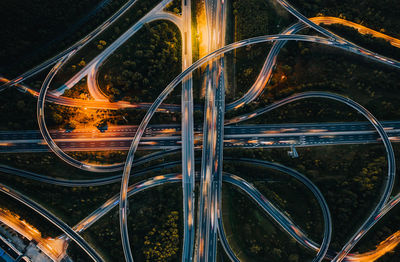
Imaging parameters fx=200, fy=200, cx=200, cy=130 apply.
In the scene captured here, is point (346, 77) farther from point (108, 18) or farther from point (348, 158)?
point (108, 18)

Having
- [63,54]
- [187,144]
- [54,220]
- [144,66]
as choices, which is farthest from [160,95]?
[54,220]

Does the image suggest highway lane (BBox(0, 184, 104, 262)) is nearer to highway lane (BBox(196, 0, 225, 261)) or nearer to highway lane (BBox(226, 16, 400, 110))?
highway lane (BBox(196, 0, 225, 261))

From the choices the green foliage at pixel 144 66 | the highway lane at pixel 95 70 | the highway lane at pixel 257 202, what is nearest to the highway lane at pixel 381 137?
the highway lane at pixel 257 202

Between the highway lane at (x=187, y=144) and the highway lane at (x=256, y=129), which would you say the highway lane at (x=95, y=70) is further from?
the highway lane at (x=187, y=144)

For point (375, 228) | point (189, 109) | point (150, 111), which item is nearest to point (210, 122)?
point (189, 109)

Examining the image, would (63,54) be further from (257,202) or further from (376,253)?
(376,253)

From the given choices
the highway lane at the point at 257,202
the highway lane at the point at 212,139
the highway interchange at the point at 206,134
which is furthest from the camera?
the highway interchange at the point at 206,134
